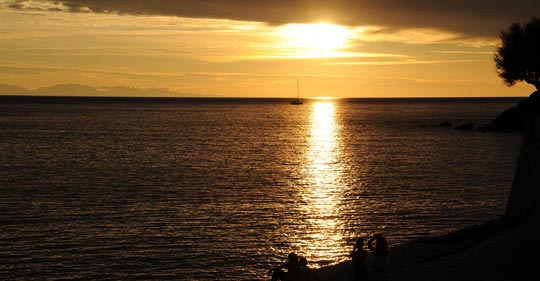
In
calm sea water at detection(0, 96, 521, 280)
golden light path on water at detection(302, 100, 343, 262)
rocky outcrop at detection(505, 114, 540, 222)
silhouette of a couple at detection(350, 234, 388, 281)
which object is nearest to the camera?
silhouette of a couple at detection(350, 234, 388, 281)

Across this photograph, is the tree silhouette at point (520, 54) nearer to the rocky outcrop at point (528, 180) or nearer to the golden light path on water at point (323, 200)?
the golden light path on water at point (323, 200)

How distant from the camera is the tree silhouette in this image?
113750 mm

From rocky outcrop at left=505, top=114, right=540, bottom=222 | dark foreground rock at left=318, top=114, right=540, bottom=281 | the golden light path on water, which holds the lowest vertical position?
the golden light path on water

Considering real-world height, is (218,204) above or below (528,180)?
below

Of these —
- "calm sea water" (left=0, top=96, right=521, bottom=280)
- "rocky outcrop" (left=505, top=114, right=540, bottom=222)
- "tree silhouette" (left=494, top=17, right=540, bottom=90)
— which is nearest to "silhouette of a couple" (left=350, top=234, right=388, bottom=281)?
"rocky outcrop" (left=505, top=114, right=540, bottom=222)

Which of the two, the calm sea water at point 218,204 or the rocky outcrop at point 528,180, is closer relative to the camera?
the rocky outcrop at point 528,180

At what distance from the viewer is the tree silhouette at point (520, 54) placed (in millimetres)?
113750

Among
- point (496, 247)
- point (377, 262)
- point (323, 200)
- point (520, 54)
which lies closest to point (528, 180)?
point (496, 247)

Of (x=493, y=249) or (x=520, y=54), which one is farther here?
(x=520, y=54)

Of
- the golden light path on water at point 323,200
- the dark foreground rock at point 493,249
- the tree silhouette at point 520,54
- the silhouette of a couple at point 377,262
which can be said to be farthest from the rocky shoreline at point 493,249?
the tree silhouette at point 520,54

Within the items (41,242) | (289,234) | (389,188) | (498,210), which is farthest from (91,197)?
(498,210)

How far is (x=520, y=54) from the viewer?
11562cm

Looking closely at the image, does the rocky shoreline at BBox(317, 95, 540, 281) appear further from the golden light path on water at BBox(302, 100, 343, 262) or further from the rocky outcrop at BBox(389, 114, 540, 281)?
the golden light path on water at BBox(302, 100, 343, 262)

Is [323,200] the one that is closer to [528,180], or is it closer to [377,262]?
[528,180]
